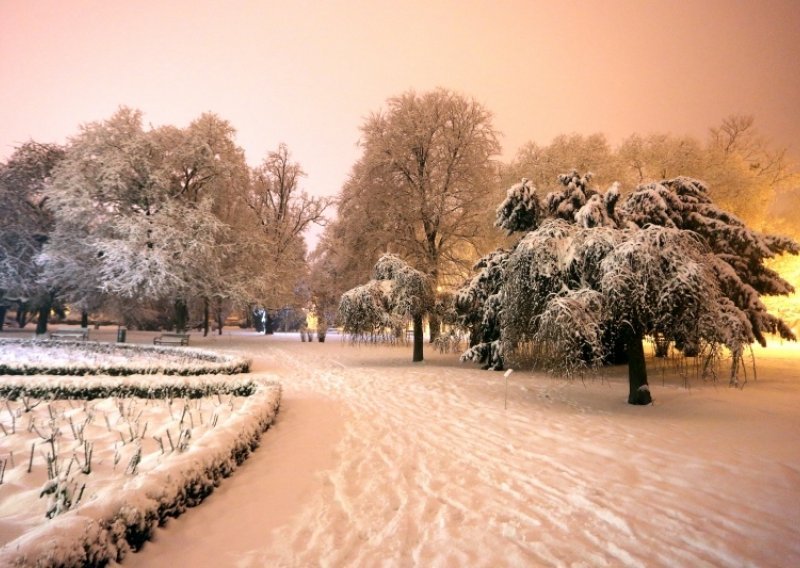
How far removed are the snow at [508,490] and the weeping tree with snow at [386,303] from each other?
20.9 ft

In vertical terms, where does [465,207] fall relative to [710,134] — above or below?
below

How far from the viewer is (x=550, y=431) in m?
7.03

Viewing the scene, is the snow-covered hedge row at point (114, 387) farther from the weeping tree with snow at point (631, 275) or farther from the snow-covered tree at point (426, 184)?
the snow-covered tree at point (426, 184)

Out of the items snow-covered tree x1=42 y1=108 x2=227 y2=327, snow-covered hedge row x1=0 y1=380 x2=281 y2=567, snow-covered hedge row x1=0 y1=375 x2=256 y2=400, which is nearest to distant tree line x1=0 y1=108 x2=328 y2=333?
snow-covered tree x1=42 y1=108 x2=227 y2=327

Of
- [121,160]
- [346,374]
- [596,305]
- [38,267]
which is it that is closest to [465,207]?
[346,374]

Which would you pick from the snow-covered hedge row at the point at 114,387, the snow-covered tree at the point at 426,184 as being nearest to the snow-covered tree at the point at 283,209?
the snow-covered tree at the point at 426,184

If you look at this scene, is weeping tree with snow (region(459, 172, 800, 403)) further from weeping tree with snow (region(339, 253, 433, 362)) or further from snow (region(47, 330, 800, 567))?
weeping tree with snow (region(339, 253, 433, 362))

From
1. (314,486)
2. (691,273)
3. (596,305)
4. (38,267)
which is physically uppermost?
(38,267)

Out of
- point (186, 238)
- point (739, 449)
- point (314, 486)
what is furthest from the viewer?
point (186, 238)

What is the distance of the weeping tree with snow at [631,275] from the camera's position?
754 centimetres

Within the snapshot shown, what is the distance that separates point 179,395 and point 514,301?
24.7 feet

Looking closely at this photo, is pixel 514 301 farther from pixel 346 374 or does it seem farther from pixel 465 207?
pixel 465 207

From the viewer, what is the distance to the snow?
3361 mm

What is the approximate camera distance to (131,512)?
10.1ft
